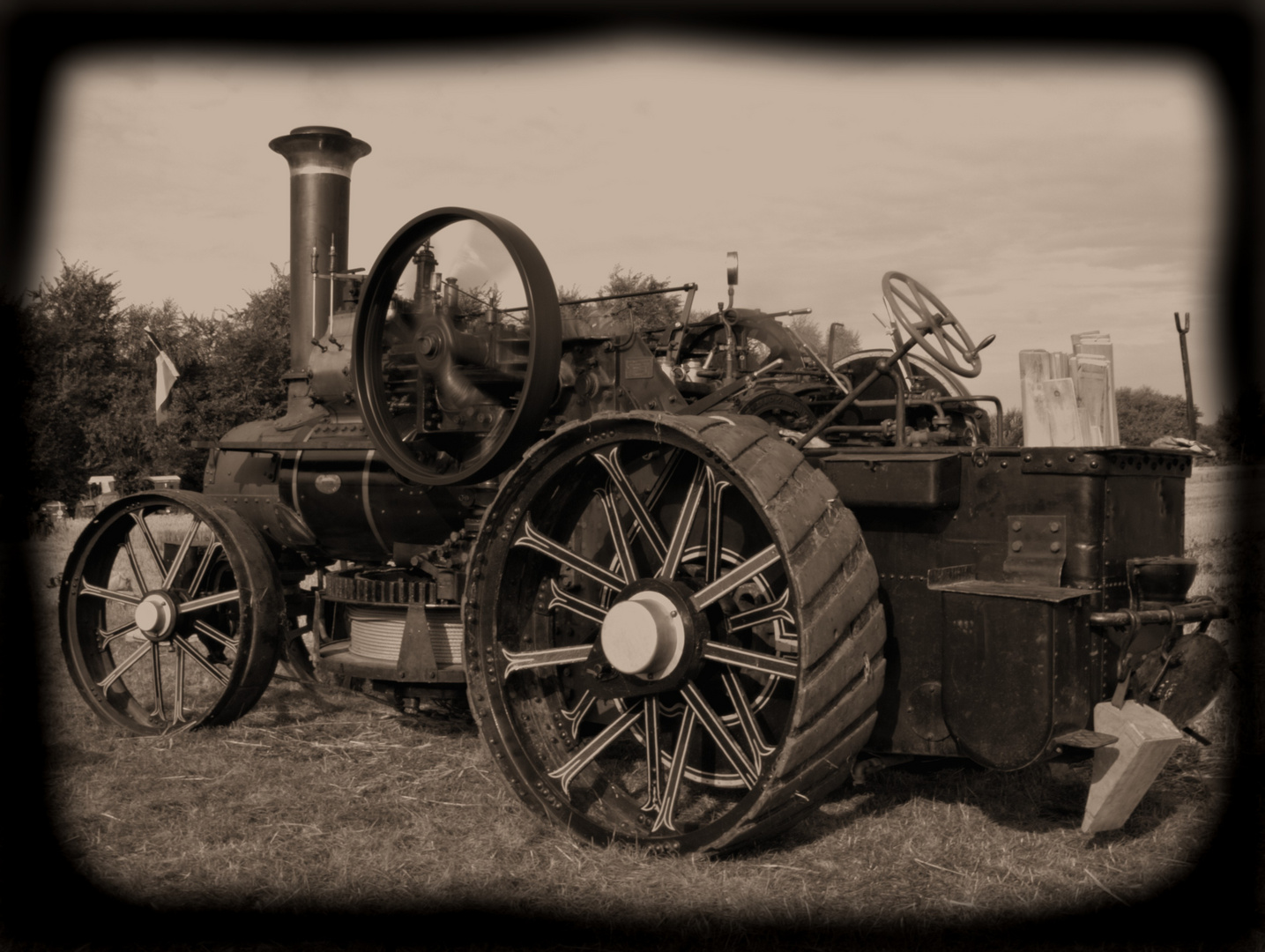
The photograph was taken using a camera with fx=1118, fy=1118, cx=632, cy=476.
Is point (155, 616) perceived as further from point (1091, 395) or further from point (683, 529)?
point (1091, 395)

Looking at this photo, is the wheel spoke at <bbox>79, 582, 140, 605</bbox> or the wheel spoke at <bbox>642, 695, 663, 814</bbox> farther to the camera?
the wheel spoke at <bbox>79, 582, 140, 605</bbox>

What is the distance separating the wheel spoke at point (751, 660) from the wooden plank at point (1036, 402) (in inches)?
43.0

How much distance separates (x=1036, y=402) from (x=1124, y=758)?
3.81ft

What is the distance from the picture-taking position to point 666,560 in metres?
3.86

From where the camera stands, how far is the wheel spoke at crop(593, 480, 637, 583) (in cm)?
398

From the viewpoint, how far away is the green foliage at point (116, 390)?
22047 mm

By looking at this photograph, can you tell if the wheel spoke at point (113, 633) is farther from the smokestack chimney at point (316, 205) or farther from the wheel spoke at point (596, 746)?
the wheel spoke at point (596, 746)

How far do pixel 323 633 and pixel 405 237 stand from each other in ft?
7.38

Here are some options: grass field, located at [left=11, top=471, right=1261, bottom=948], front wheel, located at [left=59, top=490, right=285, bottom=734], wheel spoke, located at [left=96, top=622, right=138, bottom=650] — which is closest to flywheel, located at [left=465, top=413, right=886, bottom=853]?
grass field, located at [left=11, top=471, right=1261, bottom=948]

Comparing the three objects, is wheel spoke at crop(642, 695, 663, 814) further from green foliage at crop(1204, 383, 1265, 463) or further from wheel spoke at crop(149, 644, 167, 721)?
wheel spoke at crop(149, 644, 167, 721)

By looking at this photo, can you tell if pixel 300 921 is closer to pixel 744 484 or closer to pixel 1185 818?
pixel 744 484

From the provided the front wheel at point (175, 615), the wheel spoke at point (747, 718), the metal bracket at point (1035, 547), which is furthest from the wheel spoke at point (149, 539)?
the metal bracket at point (1035, 547)

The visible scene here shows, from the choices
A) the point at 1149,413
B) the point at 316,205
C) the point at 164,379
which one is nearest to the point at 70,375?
the point at 164,379

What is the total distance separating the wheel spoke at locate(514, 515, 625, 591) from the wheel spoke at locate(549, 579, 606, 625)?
97 millimetres
